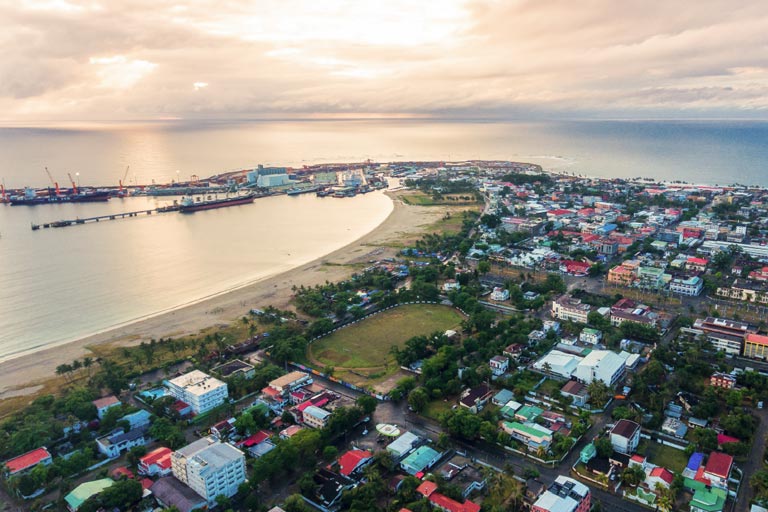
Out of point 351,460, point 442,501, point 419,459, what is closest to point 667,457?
point 442,501

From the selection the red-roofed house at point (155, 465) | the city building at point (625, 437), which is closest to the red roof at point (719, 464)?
the city building at point (625, 437)

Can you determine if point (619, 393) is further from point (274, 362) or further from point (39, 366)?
point (39, 366)

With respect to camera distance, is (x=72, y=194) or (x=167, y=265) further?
(x=72, y=194)

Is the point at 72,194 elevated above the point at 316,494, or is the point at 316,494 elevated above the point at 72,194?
the point at 72,194

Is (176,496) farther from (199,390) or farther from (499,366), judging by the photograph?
(499,366)

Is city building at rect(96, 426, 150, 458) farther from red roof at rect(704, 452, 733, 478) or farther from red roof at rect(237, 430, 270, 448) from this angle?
red roof at rect(704, 452, 733, 478)

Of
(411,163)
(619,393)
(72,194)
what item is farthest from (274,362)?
(411,163)
